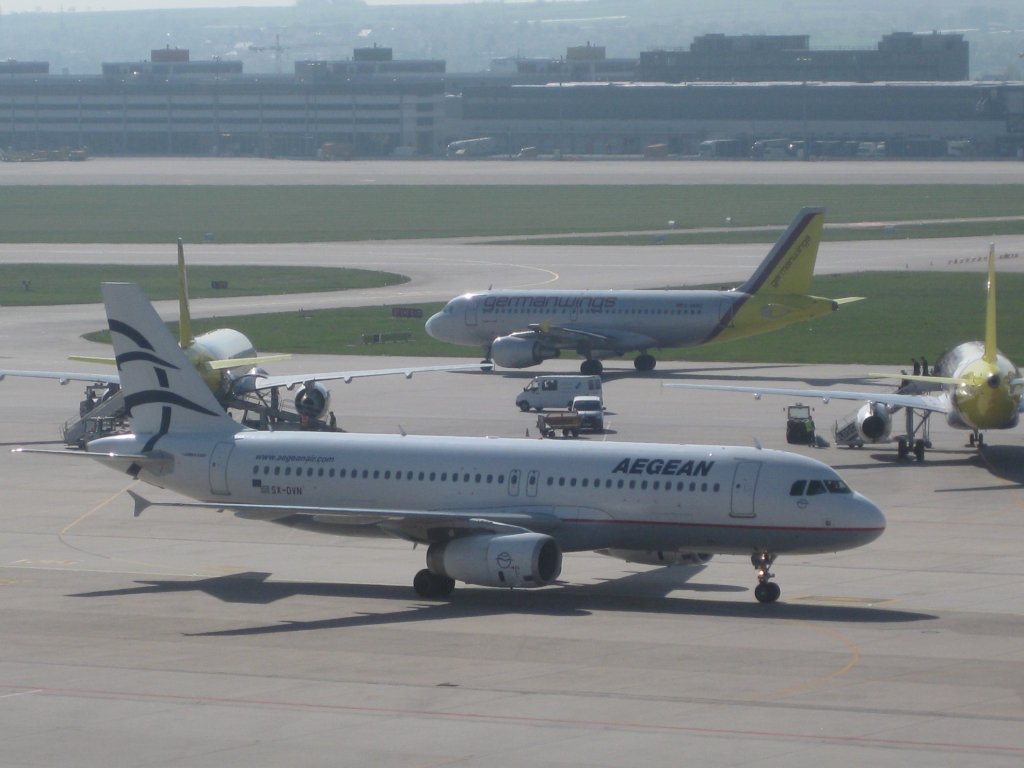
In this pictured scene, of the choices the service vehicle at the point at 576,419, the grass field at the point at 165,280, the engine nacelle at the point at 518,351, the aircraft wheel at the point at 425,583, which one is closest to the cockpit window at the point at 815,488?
the aircraft wheel at the point at 425,583

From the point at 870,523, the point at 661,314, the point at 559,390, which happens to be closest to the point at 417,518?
the point at 870,523

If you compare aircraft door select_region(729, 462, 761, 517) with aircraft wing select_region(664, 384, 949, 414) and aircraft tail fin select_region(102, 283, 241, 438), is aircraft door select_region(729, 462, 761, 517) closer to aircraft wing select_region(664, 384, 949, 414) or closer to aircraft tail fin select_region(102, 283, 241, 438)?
aircraft tail fin select_region(102, 283, 241, 438)

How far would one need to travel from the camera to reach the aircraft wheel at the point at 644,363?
9412 cm

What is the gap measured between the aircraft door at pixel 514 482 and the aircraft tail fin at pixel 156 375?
8752mm

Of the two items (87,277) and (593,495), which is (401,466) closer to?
(593,495)

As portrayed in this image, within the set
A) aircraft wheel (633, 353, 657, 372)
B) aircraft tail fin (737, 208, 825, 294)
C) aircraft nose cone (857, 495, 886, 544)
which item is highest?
aircraft tail fin (737, 208, 825, 294)

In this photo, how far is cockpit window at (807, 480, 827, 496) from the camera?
139 ft

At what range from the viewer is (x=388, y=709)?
32094 mm

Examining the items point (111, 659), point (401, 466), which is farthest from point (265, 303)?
point (111, 659)

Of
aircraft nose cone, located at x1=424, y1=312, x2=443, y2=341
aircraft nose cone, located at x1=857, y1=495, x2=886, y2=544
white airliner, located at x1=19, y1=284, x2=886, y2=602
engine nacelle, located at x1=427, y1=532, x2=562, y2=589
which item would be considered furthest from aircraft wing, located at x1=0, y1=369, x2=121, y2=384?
aircraft nose cone, located at x1=857, y1=495, x2=886, y2=544

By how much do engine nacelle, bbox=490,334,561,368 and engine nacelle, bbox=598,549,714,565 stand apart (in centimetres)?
4810

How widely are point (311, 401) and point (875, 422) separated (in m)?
22.7

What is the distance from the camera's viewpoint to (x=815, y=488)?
139 feet

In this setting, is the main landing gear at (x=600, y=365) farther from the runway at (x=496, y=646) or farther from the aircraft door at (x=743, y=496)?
the aircraft door at (x=743, y=496)
